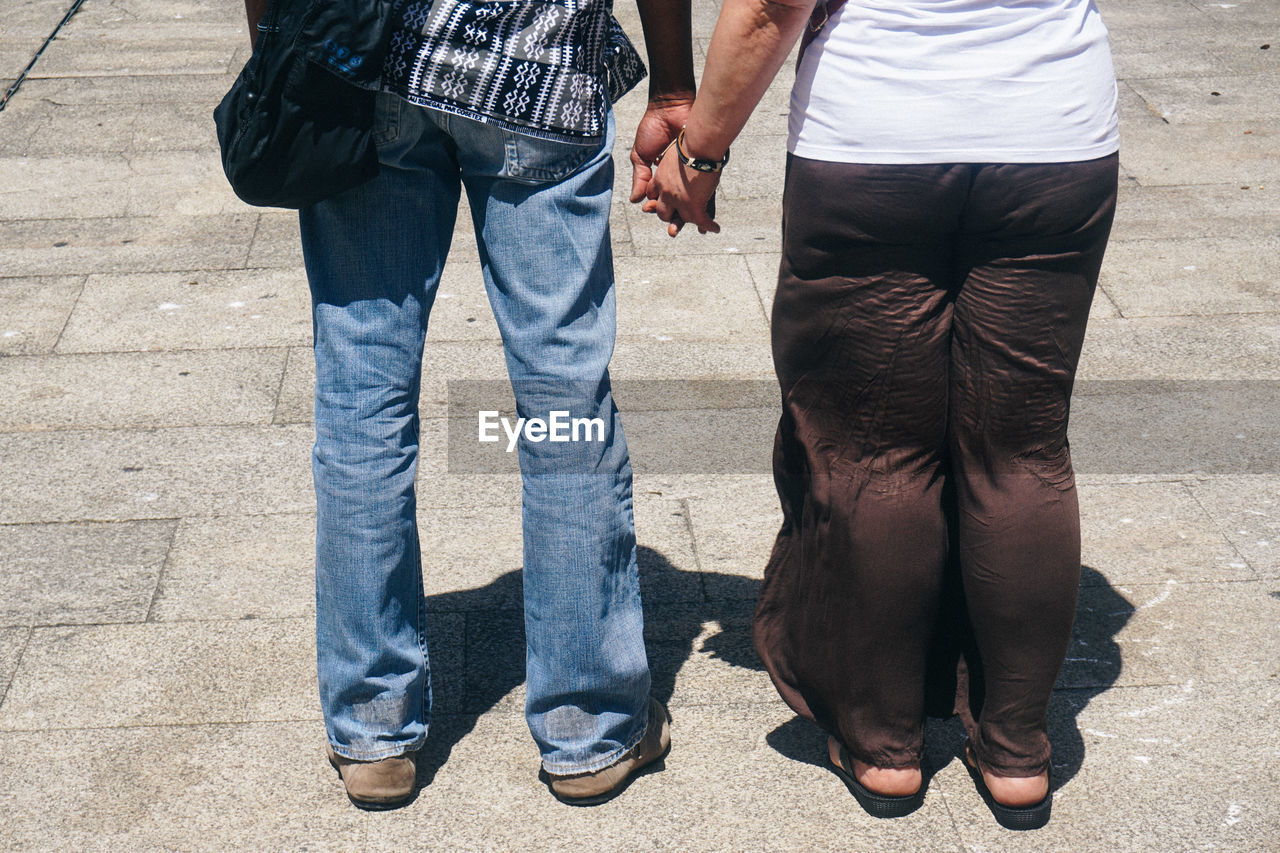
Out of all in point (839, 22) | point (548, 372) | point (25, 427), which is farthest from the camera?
point (25, 427)

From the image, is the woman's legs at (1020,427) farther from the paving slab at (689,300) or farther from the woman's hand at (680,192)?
the paving slab at (689,300)

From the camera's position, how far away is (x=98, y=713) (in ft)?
9.16

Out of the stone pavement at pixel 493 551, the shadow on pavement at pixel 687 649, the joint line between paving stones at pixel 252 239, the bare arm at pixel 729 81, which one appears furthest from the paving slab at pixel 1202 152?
the bare arm at pixel 729 81

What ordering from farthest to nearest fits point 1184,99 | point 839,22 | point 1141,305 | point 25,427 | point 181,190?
point 1184,99 → point 181,190 → point 1141,305 → point 25,427 → point 839,22

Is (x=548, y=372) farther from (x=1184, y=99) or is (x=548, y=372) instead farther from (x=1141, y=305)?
(x=1184, y=99)

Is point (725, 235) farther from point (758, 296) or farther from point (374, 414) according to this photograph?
point (374, 414)

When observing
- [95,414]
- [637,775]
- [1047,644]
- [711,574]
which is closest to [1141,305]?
[711,574]

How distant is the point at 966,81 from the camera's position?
6.94ft

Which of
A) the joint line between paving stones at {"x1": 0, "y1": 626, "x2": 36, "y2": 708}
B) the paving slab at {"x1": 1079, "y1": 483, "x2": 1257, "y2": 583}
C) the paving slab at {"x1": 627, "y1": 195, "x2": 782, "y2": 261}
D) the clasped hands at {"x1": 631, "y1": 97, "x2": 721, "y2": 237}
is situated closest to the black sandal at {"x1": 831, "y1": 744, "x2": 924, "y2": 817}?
the paving slab at {"x1": 1079, "y1": 483, "x2": 1257, "y2": 583}

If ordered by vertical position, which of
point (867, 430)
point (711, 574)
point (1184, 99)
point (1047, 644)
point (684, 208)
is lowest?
point (1184, 99)

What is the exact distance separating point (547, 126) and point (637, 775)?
3.94 ft

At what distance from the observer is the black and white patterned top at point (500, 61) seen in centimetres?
215

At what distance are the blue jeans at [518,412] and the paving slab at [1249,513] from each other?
155cm

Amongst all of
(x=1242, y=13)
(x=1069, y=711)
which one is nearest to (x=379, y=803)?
(x=1069, y=711)
